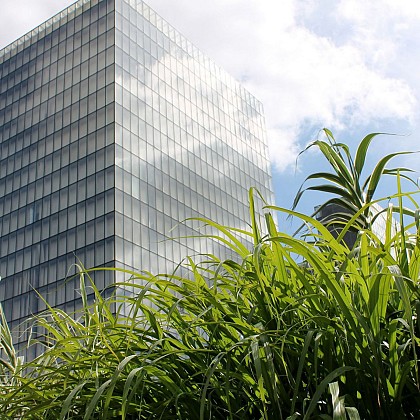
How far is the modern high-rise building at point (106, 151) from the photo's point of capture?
140ft

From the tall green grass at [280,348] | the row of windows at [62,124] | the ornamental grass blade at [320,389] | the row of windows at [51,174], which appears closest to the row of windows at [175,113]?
the row of windows at [62,124]

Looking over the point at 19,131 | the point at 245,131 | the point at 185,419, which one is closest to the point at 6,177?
the point at 19,131

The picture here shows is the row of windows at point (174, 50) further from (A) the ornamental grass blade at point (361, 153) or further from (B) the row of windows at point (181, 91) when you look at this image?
(A) the ornamental grass blade at point (361, 153)

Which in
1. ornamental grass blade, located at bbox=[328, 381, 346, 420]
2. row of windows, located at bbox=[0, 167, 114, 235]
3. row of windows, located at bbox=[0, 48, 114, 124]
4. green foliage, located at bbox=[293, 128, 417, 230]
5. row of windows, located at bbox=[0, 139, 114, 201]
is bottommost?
ornamental grass blade, located at bbox=[328, 381, 346, 420]

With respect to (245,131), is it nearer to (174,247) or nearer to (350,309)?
(174,247)

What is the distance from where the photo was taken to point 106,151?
43.5m

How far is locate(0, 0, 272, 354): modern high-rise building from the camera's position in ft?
140

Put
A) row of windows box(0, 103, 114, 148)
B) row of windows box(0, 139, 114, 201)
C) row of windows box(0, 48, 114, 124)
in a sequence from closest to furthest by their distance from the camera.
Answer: row of windows box(0, 139, 114, 201) < row of windows box(0, 103, 114, 148) < row of windows box(0, 48, 114, 124)

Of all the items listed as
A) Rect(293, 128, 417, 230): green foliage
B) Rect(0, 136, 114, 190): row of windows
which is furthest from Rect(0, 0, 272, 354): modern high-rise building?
Rect(293, 128, 417, 230): green foliage

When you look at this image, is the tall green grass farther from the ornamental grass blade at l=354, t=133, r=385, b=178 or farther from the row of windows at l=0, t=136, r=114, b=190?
the row of windows at l=0, t=136, r=114, b=190

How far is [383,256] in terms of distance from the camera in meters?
3.46

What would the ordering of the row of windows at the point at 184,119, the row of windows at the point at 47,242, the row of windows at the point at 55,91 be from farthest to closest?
the row of windows at the point at 55,91
the row of windows at the point at 184,119
the row of windows at the point at 47,242

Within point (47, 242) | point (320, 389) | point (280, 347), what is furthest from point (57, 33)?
point (320, 389)

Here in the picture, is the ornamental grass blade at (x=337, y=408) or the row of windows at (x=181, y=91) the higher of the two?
the row of windows at (x=181, y=91)
